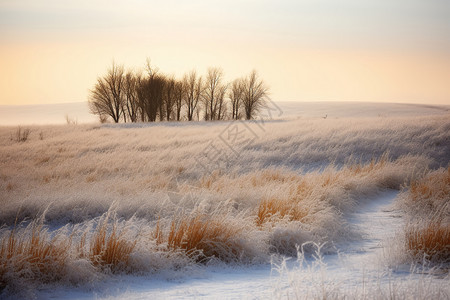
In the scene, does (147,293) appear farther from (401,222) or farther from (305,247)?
(401,222)

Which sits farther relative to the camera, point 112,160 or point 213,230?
point 112,160

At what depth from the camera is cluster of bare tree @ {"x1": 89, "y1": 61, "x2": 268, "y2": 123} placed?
39.6m

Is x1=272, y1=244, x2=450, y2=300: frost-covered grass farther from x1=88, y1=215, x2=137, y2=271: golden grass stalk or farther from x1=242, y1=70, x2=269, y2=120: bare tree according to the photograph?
x1=242, y1=70, x2=269, y2=120: bare tree

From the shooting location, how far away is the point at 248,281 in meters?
3.70

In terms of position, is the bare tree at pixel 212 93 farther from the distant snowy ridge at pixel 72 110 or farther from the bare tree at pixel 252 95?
the distant snowy ridge at pixel 72 110

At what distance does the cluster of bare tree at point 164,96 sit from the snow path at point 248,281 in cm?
3639

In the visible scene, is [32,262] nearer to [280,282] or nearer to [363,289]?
[280,282]

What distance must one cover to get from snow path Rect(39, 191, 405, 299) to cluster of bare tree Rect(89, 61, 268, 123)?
36.4 metres

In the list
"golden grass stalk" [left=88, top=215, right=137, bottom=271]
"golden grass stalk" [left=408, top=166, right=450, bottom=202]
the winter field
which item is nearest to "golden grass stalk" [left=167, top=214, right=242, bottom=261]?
the winter field

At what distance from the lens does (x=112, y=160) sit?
14766mm

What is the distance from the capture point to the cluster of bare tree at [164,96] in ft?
130

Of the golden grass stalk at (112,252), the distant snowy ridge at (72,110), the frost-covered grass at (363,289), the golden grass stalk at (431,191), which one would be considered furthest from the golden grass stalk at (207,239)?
the distant snowy ridge at (72,110)

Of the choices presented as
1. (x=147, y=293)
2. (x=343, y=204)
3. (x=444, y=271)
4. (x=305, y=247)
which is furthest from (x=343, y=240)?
(x=147, y=293)

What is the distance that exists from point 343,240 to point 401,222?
1.75 m
